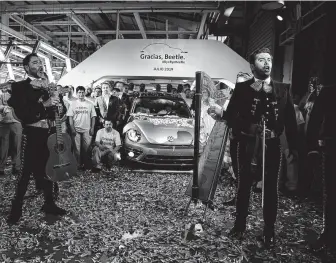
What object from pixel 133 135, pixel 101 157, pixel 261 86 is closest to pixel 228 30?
pixel 133 135

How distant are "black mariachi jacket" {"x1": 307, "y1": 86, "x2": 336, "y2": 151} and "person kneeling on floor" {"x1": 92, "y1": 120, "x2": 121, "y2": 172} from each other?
4.92 meters

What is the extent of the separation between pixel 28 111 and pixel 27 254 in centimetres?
172

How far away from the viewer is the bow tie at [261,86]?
351 centimetres

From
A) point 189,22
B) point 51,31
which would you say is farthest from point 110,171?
point 51,31

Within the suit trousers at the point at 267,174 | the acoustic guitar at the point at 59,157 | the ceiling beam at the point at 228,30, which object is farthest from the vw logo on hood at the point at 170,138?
the ceiling beam at the point at 228,30

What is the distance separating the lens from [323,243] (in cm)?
346

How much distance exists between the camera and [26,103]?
3988 millimetres

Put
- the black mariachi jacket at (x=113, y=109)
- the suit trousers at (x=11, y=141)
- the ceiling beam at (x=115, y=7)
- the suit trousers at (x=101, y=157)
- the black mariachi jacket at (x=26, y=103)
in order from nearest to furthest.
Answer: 1. the black mariachi jacket at (x=26, y=103)
2. the suit trousers at (x=11, y=141)
3. the suit trousers at (x=101, y=157)
4. the black mariachi jacket at (x=113, y=109)
5. the ceiling beam at (x=115, y=7)

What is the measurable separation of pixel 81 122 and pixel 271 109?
515 centimetres

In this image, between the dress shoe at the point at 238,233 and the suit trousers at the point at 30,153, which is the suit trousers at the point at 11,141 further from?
the dress shoe at the point at 238,233

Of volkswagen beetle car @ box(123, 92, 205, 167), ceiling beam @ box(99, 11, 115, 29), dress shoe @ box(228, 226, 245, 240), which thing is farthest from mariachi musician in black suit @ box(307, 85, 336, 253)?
ceiling beam @ box(99, 11, 115, 29)

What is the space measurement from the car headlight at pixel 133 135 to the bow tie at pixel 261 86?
4180mm

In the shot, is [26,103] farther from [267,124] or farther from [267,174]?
[267,174]

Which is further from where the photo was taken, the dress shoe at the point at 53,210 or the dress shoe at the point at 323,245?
the dress shoe at the point at 53,210
